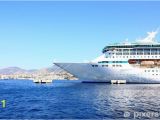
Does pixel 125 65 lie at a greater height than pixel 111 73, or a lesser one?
greater

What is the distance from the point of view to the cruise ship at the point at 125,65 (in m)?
83.9

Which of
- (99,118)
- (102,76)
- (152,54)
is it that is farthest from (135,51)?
(99,118)

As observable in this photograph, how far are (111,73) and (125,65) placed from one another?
385 cm

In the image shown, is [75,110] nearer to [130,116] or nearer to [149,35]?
[130,116]

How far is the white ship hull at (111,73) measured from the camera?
8362 cm

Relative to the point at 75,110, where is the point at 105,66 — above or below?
above

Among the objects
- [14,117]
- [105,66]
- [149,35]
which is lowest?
[14,117]

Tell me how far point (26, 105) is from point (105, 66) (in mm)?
43793

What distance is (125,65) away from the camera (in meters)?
84.4

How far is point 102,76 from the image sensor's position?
3361 inches

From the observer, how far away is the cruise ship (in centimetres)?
8388

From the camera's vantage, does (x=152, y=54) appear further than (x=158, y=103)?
Yes

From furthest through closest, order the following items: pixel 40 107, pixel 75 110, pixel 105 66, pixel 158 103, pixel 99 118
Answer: pixel 105 66
pixel 158 103
pixel 40 107
pixel 75 110
pixel 99 118

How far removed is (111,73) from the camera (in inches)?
3314
